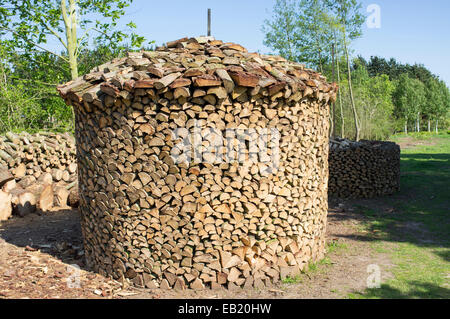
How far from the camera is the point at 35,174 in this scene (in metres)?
8.45

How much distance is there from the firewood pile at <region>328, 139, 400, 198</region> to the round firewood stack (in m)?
5.31

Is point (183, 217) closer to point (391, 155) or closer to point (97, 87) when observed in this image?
point (97, 87)

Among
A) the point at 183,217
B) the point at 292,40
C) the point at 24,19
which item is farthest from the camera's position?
the point at 292,40

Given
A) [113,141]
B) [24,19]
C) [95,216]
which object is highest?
[24,19]

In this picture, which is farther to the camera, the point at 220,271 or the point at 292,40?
the point at 292,40

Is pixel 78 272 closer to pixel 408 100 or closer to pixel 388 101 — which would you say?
pixel 388 101

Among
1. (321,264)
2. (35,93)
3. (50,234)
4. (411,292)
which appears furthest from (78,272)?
(35,93)

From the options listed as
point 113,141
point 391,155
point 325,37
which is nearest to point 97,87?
point 113,141

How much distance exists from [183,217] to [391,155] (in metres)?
7.72

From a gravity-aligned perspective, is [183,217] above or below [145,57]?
below

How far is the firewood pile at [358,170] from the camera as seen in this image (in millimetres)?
9648

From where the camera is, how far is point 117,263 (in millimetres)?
4504

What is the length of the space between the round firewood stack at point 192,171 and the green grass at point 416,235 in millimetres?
1357

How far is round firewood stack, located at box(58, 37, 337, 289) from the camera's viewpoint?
13.4 ft
